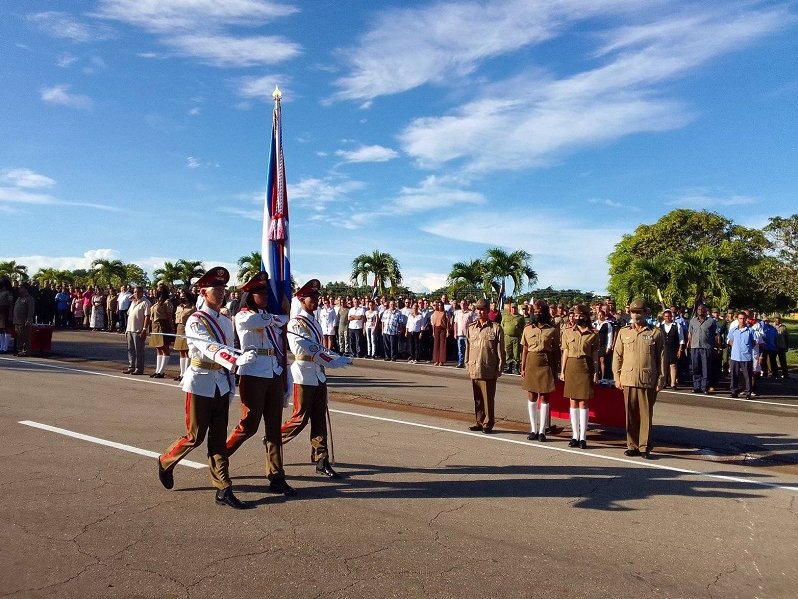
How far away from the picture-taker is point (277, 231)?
26.4 feet

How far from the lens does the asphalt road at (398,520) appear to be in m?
4.56

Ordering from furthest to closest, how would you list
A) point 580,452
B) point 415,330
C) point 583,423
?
point 415,330 → point 583,423 → point 580,452

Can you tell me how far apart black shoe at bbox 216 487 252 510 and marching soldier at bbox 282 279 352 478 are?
122 cm

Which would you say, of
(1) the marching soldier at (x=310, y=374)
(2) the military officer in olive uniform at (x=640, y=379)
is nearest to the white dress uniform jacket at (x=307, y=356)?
(1) the marching soldier at (x=310, y=374)

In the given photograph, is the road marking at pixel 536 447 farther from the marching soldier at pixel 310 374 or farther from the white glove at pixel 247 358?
the white glove at pixel 247 358

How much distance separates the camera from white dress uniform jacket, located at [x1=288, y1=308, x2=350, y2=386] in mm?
7148

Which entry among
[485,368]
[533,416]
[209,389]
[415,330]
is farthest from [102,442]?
[415,330]

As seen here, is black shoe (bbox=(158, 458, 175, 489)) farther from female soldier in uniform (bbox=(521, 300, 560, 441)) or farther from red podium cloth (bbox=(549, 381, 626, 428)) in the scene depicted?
red podium cloth (bbox=(549, 381, 626, 428))

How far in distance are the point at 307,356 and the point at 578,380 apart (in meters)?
4.04

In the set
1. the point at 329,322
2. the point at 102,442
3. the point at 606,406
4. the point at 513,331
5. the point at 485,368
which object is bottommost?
the point at 102,442

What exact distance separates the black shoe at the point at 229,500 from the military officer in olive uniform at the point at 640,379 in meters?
5.11

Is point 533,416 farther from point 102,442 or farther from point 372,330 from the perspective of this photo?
point 372,330

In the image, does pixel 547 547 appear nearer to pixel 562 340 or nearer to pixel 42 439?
pixel 562 340

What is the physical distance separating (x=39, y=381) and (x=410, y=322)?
445 inches
